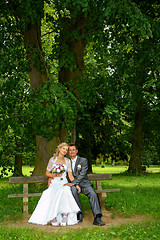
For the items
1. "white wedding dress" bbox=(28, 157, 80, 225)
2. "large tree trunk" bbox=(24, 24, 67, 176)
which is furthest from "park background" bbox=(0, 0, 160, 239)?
"white wedding dress" bbox=(28, 157, 80, 225)

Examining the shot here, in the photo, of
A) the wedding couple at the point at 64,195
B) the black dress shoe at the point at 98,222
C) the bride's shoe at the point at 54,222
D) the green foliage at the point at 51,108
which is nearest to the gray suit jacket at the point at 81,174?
the wedding couple at the point at 64,195

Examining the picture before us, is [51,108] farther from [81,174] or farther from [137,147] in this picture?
[137,147]

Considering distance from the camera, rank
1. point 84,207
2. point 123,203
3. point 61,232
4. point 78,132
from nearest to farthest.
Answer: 1. point 61,232
2. point 84,207
3. point 123,203
4. point 78,132

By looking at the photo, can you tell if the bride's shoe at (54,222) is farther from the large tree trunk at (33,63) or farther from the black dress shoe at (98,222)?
the large tree trunk at (33,63)

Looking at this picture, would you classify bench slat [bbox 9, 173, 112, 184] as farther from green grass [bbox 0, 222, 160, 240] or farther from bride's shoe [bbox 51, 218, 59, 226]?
green grass [bbox 0, 222, 160, 240]

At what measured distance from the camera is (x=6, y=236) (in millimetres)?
6008

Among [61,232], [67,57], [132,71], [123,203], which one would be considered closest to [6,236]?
[61,232]

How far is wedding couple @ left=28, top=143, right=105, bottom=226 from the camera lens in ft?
23.2

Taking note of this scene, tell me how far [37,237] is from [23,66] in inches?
253

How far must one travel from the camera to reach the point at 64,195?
7.23 m

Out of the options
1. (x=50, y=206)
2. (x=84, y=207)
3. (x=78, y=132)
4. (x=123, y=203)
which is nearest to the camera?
(x=50, y=206)

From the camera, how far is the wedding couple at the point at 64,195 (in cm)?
709

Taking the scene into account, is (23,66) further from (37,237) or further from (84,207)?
(37,237)

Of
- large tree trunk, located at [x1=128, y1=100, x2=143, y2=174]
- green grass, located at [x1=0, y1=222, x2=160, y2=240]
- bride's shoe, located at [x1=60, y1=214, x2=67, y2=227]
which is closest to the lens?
green grass, located at [x1=0, y1=222, x2=160, y2=240]
